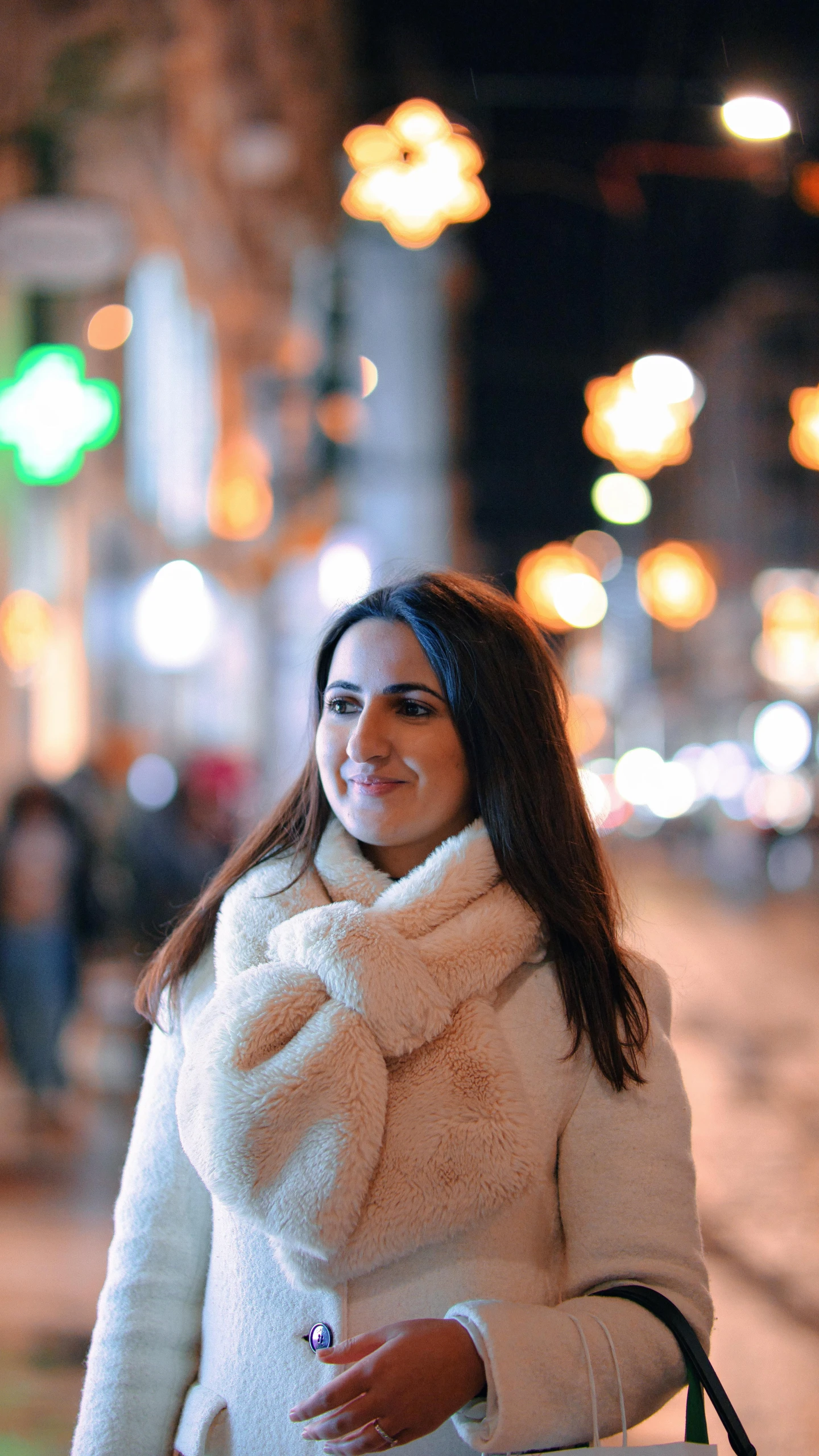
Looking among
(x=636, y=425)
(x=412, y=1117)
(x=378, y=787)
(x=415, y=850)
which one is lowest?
(x=412, y=1117)

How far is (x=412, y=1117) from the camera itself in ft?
6.09

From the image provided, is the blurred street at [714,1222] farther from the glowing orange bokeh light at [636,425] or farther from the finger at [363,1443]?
the glowing orange bokeh light at [636,425]

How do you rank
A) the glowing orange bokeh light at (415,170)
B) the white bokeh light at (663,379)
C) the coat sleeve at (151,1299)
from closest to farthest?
the coat sleeve at (151,1299) < the glowing orange bokeh light at (415,170) < the white bokeh light at (663,379)

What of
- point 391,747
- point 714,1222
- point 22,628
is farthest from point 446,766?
point 22,628

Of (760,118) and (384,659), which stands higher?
(760,118)

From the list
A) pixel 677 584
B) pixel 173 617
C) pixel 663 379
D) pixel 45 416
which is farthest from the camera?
pixel 677 584

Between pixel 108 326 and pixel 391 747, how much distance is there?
46.3 ft

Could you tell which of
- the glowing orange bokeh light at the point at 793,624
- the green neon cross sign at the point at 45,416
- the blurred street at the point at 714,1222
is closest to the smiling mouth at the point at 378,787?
the blurred street at the point at 714,1222

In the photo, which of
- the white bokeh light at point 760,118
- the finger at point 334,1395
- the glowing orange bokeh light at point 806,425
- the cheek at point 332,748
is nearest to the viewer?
the finger at point 334,1395

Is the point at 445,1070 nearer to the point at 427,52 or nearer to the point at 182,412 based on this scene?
the point at 427,52

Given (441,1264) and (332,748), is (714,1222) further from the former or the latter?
(332,748)

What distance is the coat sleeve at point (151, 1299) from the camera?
195 centimetres

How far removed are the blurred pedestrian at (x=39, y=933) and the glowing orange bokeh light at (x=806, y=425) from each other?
545 centimetres

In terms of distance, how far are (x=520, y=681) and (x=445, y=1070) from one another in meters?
0.60
